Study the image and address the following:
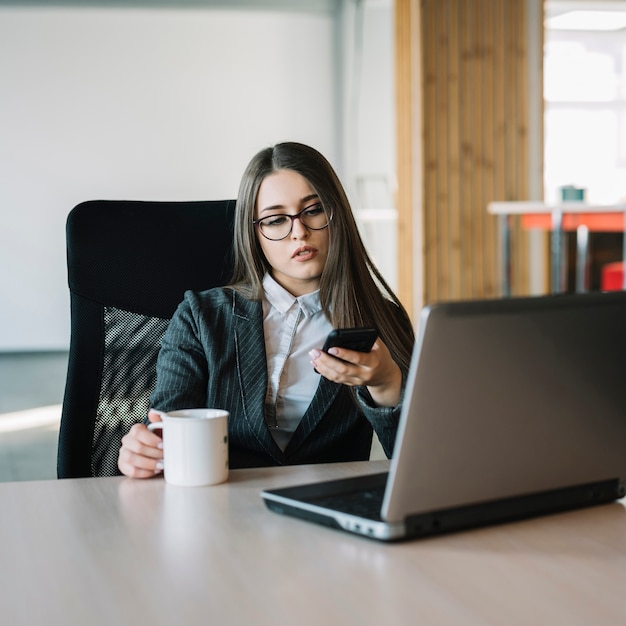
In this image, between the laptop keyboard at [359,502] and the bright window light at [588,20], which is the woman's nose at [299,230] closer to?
the laptop keyboard at [359,502]

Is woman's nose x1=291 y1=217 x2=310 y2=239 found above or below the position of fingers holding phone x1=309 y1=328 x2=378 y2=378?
above

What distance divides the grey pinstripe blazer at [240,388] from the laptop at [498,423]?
1.76 ft

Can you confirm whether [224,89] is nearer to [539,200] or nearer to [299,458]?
[539,200]

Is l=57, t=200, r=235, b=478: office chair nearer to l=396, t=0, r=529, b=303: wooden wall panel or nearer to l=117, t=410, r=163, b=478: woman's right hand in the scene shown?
l=117, t=410, r=163, b=478: woman's right hand

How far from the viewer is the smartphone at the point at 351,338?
1169 millimetres

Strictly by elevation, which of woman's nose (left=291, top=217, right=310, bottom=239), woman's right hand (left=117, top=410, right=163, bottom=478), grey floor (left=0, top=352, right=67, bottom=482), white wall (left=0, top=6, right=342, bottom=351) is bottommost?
grey floor (left=0, top=352, right=67, bottom=482)

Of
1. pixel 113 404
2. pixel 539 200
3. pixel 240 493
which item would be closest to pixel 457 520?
pixel 240 493

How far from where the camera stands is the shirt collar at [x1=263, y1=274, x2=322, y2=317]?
1713mm

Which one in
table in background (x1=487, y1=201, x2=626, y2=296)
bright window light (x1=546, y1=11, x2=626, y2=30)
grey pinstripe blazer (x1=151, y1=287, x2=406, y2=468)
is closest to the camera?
grey pinstripe blazer (x1=151, y1=287, x2=406, y2=468)

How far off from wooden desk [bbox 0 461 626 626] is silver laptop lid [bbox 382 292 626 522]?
0.06 meters

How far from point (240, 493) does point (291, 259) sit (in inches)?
24.0

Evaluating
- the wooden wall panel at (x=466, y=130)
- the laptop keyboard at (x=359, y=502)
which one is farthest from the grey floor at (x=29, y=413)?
the laptop keyboard at (x=359, y=502)

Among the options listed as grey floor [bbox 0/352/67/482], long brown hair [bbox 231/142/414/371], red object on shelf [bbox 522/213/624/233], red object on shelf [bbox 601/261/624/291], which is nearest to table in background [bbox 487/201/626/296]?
red object on shelf [bbox 522/213/624/233]

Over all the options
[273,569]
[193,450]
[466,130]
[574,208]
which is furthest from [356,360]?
[466,130]
